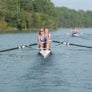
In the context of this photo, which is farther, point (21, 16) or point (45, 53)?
point (21, 16)

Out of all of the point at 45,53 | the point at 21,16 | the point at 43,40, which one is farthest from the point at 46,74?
the point at 21,16

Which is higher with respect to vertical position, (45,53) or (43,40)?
(43,40)

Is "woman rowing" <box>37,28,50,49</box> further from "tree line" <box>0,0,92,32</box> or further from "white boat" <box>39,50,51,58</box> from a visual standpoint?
"tree line" <box>0,0,92,32</box>

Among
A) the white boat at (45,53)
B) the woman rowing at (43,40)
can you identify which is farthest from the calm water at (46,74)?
the woman rowing at (43,40)

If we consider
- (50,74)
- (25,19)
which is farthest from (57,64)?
(25,19)

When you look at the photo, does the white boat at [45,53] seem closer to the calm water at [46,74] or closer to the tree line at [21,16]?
the calm water at [46,74]

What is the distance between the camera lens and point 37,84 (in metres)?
20.6

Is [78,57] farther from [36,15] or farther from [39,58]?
[36,15]

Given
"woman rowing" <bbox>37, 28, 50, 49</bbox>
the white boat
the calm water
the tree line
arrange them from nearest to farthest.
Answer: the calm water
the white boat
"woman rowing" <bbox>37, 28, 50, 49</bbox>
the tree line

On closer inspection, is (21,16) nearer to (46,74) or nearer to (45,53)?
(45,53)

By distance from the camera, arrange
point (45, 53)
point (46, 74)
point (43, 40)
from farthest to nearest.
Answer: point (43, 40) < point (45, 53) < point (46, 74)

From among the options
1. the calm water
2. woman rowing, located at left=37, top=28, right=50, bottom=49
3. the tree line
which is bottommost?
the tree line

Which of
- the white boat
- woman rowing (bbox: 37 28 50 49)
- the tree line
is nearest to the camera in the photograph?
the white boat

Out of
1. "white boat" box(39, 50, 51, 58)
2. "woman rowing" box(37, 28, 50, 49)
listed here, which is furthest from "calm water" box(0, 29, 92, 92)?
"woman rowing" box(37, 28, 50, 49)
